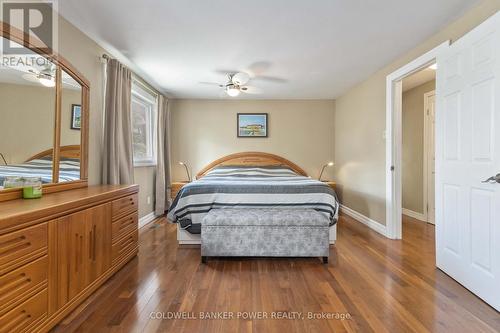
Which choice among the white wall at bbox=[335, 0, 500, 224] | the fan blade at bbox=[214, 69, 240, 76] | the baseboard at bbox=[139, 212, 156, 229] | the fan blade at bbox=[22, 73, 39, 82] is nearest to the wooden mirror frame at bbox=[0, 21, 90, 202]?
the fan blade at bbox=[22, 73, 39, 82]

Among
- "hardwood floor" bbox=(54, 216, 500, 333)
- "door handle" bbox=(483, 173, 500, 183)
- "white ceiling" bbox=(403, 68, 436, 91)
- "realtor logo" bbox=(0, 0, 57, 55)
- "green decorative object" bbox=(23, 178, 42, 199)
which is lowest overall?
"hardwood floor" bbox=(54, 216, 500, 333)

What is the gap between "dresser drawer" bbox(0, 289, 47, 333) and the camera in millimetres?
1208

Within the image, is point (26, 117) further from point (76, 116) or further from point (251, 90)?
point (251, 90)

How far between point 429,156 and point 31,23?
5.26 meters

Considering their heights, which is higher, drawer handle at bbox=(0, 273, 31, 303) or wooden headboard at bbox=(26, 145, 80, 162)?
wooden headboard at bbox=(26, 145, 80, 162)

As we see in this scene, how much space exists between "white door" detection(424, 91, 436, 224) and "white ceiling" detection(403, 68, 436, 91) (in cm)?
24

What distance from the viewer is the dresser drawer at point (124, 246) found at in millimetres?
2252

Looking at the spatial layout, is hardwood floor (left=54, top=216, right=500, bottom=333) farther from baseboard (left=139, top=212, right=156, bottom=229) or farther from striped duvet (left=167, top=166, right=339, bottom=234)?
baseboard (left=139, top=212, right=156, bottom=229)

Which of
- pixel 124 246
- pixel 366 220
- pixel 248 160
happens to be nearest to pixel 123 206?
pixel 124 246

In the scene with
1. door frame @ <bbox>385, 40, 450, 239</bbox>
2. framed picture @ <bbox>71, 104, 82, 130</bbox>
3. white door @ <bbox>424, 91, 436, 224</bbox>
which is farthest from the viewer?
white door @ <bbox>424, 91, 436, 224</bbox>

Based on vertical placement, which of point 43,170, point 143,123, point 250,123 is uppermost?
point 250,123

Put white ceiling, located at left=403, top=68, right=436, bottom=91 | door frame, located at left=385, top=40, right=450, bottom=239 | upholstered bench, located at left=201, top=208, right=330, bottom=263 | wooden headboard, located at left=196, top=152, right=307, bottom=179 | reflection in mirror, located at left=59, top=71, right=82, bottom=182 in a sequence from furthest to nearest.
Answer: wooden headboard, located at left=196, top=152, right=307, bottom=179
white ceiling, located at left=403, top=68, right=436, bottom=91
door frame, located at left=385, top=40, right=450, bottom=239
upholstered bench, located at left=201, top=208, right=330, bottom=263
reflection in mirror, located at left=59, top=71, right=82, bottom=182

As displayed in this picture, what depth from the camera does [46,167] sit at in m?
2.04

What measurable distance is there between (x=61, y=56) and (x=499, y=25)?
3.38 metres
